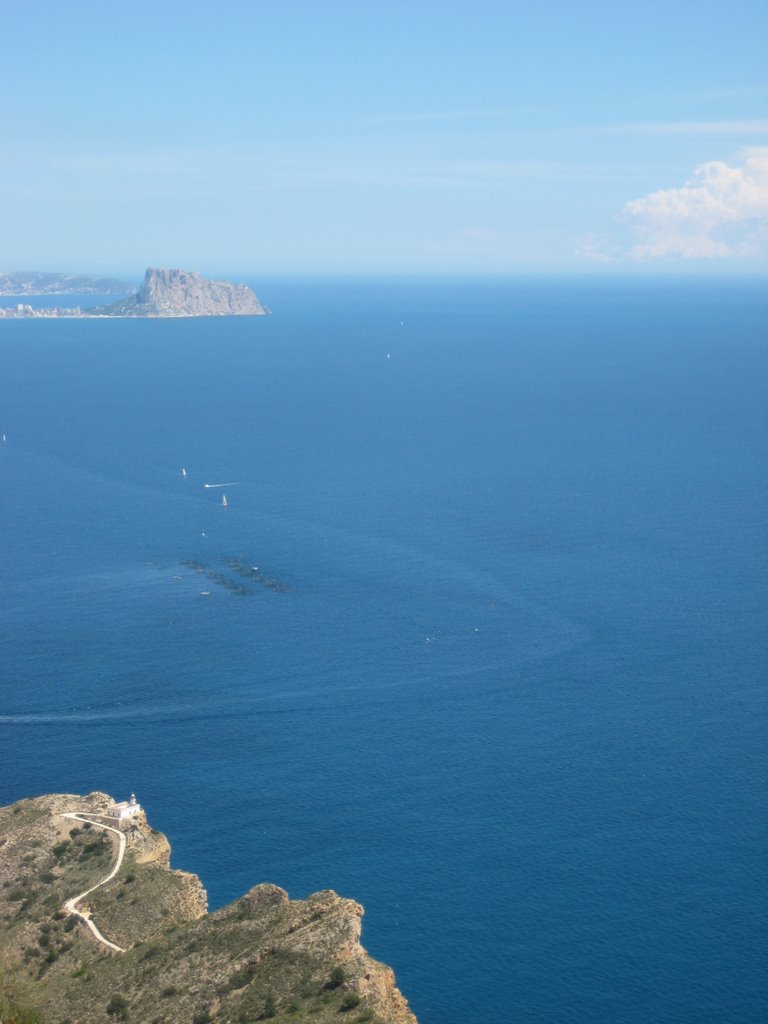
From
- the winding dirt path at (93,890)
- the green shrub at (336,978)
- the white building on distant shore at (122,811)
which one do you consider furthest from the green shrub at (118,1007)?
the white building on distant shore at (122,811)

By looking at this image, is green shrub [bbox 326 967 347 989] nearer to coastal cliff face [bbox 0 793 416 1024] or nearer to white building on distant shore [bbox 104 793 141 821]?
coastal cliff face [bbox 0 793 416 1024]

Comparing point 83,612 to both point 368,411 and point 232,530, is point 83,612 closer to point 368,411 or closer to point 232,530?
point 232,530

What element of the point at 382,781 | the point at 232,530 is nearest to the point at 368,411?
the point at 232,530

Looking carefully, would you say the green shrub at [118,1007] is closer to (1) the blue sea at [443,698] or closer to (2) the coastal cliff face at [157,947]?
(2) the coastal cliff face at [157,947]

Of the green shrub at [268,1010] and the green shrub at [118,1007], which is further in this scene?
the green shrub at [118,1007]

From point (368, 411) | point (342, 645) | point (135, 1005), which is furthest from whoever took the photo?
point (368, 411)

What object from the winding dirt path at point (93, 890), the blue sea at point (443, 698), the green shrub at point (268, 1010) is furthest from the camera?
the blue sea at point (443, 698)

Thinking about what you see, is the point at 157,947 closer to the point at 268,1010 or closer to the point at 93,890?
the point at 93,890
